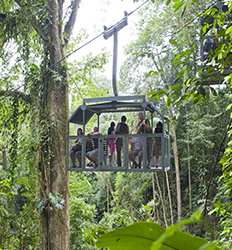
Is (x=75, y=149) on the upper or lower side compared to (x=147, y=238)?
upper

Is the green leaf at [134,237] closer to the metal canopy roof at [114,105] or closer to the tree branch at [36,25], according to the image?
the metal canopy roof at [114,105]

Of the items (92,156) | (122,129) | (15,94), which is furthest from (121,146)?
(15,94)

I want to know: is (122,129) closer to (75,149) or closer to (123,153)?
(123,153)

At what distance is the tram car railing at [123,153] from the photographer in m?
4.10

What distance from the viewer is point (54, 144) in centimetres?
489

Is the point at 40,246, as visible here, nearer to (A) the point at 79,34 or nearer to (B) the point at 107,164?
(B) the point at 107,164

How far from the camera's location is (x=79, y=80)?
5285 mm

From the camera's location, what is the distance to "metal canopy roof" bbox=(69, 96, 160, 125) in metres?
4.06

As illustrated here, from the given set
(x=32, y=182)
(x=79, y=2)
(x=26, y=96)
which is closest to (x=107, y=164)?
(x=32, y=182)

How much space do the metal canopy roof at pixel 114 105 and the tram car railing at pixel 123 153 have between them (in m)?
0.29

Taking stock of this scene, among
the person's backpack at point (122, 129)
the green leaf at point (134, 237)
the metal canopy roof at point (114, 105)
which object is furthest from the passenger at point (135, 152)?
the green leaf at point (134, 237)

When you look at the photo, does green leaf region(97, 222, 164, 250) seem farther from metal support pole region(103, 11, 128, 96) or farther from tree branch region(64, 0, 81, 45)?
tree branch region(64, 0, 81, 45)

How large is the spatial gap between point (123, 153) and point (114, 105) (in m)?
0.49

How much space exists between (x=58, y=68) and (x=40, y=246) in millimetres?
2079
